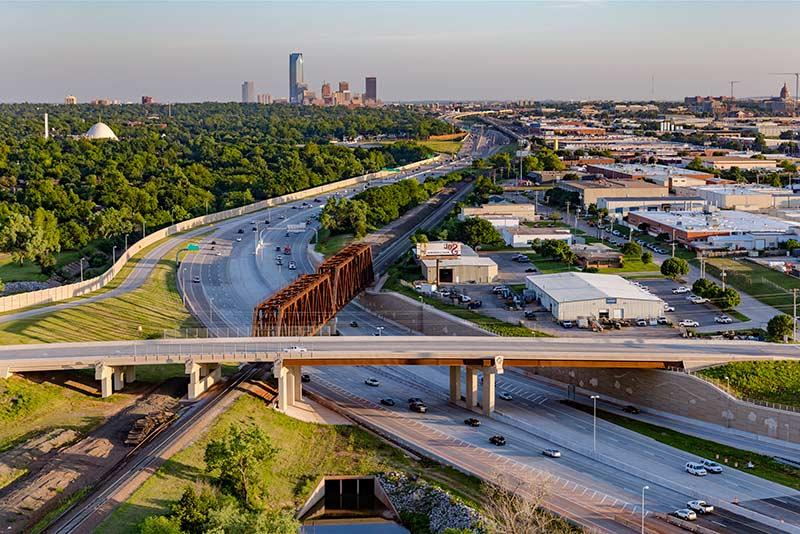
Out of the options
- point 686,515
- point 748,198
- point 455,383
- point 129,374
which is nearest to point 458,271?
point 455,383

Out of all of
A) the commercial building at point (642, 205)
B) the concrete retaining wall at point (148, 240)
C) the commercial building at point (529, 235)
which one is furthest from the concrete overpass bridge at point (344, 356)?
the commercial building at point (642, 205)

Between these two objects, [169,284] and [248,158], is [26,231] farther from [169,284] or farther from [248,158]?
[248,158]

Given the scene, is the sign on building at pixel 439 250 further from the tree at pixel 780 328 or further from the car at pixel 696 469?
the car at pixel 696 469

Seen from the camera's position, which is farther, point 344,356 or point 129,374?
point 129,374

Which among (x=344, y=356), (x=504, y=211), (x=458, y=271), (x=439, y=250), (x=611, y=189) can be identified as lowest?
(x=344, y=356)

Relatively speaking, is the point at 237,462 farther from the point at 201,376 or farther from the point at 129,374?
the point at 129,374

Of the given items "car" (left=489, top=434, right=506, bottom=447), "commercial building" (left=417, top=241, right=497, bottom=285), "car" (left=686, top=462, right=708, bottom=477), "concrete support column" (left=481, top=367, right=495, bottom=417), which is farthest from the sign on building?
"car" (left=686, top=462, right=708, bottom=477)

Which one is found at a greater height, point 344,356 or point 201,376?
point 344,356
